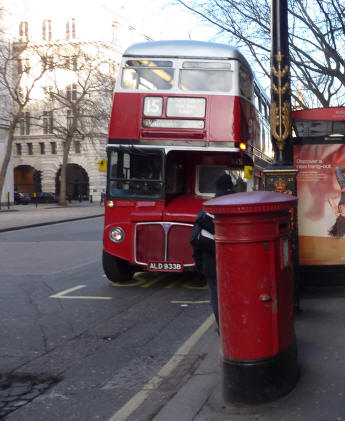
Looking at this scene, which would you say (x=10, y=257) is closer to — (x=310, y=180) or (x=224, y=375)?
(x=310, y=180)

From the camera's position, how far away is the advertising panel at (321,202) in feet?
24.9

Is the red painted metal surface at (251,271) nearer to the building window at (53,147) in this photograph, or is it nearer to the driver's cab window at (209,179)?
the driver's cab window at (209,179)

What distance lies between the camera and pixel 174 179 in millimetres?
9922

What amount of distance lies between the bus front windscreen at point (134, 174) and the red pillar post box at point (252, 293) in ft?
18.0

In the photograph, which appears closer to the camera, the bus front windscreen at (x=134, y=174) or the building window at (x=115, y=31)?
the bus front windscreen at (x=134, y=174)

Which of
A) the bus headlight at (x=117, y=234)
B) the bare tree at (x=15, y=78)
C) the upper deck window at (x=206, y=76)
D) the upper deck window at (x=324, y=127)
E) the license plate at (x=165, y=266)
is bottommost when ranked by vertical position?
the license plate at (x=165, y=266)

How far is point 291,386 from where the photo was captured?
162 inches

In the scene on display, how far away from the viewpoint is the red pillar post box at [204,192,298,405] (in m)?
3.89

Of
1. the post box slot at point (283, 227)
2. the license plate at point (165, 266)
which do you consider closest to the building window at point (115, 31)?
the license plate at point (165, 266)

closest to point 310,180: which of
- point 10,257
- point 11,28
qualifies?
point 10,257

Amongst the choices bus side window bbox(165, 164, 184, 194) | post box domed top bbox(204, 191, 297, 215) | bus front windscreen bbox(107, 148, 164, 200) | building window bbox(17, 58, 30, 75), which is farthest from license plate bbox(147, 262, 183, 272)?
building window bbox(17, 58, 30, 75)

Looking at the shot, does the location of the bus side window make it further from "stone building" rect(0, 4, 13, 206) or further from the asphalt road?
"stone building" rect(0, 4, 13, 206)

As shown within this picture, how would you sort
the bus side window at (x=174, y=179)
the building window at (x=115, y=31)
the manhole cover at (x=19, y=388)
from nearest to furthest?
1. the manhole cover at (x=19, y=388)
2. the bus side window at (x=174, y=179)
3. the building window at (x=115, y=31)

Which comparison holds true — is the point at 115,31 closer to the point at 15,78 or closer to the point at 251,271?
→ the point at 15,78
